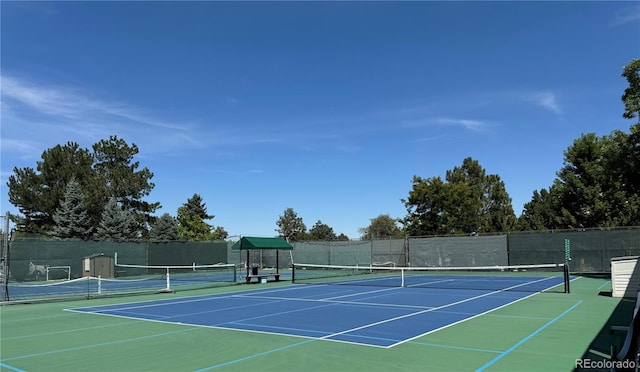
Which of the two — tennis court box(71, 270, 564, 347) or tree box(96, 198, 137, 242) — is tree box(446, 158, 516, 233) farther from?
tennis court box(71, 270, 564, 347)

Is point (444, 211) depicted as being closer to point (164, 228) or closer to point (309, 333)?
point (164, 228)

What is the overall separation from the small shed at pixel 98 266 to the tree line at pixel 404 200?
11.6 meters

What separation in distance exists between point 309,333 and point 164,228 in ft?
157

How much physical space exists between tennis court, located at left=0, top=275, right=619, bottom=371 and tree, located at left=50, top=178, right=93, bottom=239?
33.6 m

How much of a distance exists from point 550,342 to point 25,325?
11.2 m

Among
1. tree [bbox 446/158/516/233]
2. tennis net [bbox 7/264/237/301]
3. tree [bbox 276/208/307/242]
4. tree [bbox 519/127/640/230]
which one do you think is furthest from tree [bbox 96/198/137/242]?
tree [bbox 276/208/307/242]

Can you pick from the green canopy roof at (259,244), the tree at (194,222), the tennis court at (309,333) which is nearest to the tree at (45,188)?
the tree at (194,222)

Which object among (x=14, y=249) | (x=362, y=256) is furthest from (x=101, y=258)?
(x=362, y=256)

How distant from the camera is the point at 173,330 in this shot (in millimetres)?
10102

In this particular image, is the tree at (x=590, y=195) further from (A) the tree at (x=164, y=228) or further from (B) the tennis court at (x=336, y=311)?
(A) the tree at (x=164, y=228)

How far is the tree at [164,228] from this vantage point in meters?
53.7

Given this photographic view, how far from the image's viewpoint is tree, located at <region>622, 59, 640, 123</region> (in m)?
24.3

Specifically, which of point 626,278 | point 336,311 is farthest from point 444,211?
point 336,311

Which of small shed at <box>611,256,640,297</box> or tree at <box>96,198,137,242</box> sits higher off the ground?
tree at <box>96,198,137,242</box>
